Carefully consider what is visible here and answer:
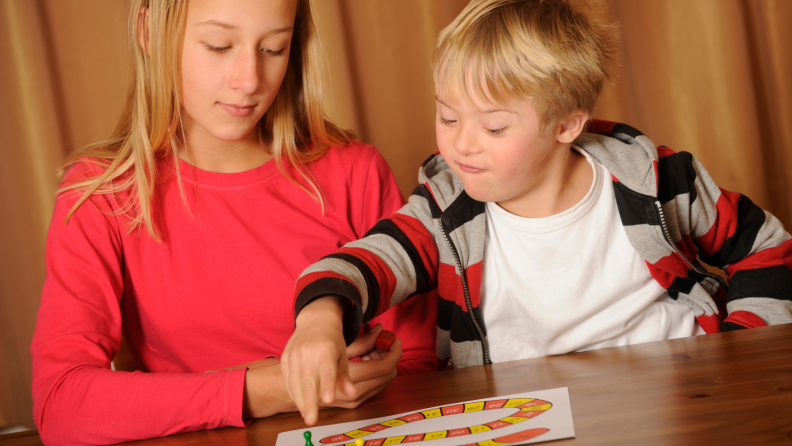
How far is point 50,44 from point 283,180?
33.5 inches

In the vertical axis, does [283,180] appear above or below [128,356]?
above

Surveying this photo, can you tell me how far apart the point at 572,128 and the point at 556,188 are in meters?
0.10

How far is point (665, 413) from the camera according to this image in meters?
0.58

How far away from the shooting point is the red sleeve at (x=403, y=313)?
106 centimetres

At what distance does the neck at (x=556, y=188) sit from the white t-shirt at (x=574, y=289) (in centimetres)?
2

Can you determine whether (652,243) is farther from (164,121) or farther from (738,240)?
(164,121)

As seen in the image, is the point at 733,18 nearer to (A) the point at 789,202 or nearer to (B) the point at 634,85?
(B) the point at 634,85

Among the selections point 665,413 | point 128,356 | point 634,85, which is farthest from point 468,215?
point 634,85

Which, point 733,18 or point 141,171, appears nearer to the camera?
point 141,171

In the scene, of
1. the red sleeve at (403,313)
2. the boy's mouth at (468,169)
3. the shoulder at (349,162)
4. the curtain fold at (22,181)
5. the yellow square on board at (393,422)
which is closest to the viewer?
the yellow square on board at (393,422)

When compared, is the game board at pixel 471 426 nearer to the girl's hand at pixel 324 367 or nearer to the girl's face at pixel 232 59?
the girl's hand at pixel 324 367

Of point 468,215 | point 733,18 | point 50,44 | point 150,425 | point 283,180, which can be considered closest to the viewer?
point 150,425

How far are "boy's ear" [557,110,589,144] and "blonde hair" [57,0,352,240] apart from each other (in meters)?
0.42

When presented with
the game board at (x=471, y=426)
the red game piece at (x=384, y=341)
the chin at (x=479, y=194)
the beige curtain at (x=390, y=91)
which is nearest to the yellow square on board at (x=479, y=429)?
the game board at (x=471, y=426)
